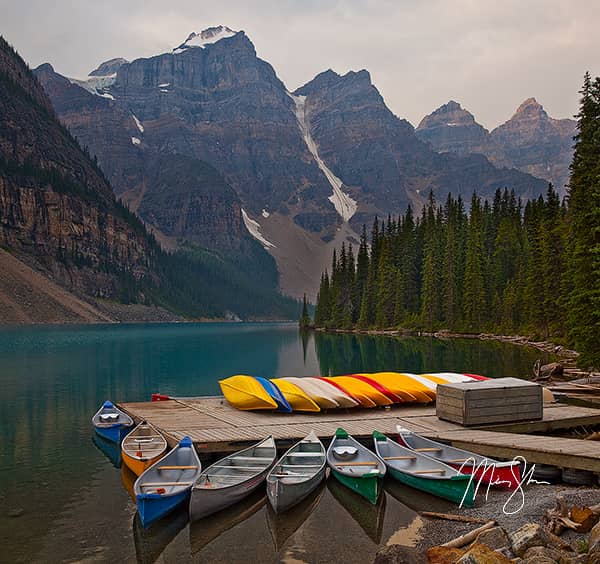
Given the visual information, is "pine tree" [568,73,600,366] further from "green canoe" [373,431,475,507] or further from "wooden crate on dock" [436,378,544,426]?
"green canoe" [373,431,475,507]

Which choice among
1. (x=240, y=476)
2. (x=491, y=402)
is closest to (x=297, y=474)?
(x=240, y=476)

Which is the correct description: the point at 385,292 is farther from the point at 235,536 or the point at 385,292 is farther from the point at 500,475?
the point at 235,536

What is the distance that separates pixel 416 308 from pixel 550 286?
54.8m

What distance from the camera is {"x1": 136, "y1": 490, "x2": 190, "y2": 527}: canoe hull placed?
15195 millimetres

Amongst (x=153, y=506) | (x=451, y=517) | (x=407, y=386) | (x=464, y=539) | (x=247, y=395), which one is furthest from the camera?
(x=407, y=386)

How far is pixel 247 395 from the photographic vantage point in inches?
1055

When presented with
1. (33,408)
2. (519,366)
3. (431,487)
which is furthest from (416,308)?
(431,487)

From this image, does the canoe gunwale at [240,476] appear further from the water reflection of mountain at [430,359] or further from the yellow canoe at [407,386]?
the water reflection of mountain at [430,359]

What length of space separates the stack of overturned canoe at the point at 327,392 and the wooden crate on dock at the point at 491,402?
4069 mm

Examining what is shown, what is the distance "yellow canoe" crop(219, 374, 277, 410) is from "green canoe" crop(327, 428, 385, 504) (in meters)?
5.24

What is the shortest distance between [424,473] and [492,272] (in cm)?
9363

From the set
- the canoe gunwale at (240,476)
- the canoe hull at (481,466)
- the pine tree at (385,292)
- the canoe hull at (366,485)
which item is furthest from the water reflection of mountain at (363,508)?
the pine tree at (385,292)

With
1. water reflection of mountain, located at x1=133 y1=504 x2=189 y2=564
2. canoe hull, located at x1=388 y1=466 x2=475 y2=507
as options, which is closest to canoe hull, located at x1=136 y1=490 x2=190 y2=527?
water reflection of mountain, located at x1=133 y1=504 x2=189 y2=564

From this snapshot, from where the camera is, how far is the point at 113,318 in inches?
7785
